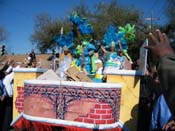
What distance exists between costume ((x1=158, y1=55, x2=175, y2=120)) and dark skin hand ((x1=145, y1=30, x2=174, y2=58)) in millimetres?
52

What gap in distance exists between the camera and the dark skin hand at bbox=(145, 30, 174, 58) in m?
1.84

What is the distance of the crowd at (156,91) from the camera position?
1.74 metres

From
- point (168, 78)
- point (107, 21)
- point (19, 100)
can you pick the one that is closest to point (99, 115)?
point (19, 100)

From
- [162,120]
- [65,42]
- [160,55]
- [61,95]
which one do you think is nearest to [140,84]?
[162,120]

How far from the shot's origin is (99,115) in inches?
195

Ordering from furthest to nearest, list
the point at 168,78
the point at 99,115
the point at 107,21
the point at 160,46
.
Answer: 1. the point at 107,21
2. the point at 99,115
3. the point at 160,46
4. the point at 168,78

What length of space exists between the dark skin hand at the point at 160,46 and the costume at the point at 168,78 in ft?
0.17

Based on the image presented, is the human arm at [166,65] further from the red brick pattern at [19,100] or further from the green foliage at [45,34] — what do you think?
the green foliage at [45,34]

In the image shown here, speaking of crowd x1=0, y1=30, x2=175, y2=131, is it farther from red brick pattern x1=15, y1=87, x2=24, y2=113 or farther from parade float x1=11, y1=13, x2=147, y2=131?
red brick pattern x1=15, y1=87, x2=24, y2=113

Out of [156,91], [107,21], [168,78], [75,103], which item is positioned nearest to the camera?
[168,78]

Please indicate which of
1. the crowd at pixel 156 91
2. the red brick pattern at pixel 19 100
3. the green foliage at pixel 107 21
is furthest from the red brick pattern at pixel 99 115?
the green foliage at pixel 107 21

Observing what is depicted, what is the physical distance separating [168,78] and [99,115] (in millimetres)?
3315

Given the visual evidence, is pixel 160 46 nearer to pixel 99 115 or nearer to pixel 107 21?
pixel 99 115

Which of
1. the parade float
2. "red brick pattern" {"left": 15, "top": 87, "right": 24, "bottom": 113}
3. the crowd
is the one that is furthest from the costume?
"red brick pattern" {"left": 15, "top": 87, "right": 24, "bottom": 113}
